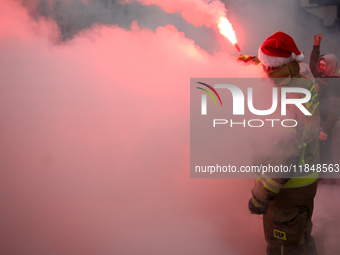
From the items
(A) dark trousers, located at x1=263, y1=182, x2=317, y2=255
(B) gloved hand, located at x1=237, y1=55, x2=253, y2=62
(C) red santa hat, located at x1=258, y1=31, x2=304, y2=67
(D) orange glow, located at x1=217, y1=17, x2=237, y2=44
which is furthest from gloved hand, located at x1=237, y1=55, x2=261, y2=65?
(A) dark trousers, located at x1=263, y1=182, x2=317, y2=255

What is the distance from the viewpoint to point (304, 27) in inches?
94.9

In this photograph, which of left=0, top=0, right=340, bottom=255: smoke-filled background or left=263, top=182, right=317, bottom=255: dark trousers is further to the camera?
left=0, top=0, right=340, bottom=255: smoke-filled background

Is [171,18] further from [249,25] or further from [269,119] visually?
[269,119]

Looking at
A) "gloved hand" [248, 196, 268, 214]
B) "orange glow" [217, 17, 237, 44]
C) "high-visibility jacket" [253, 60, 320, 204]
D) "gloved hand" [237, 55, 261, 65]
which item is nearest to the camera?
"high-visibility jacket" [253, 60, 320, 204]

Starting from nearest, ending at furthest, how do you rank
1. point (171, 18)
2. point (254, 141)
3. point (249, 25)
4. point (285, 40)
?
point (285, 40) < point (254, 141) < point (171, 18) < point (249, 25)

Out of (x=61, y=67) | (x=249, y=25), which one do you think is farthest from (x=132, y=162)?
(x=249, y=25)

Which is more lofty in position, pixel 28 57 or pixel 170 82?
pixel 28 57

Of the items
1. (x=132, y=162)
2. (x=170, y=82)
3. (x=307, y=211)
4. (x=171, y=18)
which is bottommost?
(x=307, y=211)

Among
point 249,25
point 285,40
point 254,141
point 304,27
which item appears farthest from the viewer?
point 304,27

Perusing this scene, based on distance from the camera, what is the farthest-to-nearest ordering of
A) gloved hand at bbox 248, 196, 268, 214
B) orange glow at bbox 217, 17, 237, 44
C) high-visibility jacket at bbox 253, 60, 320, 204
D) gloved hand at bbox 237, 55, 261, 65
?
orange glow at bbox 217, 17, 237, 44 < gloved hand at bbox 237, 55, 261, 65 < gloved hand at bbox 248, 196, 268, 214 < high-visibility jacket at bbox 253, 60, 320, 204

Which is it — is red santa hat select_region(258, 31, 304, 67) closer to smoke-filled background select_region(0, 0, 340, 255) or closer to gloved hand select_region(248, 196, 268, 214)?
smoke-filled background select_region(0, 0, 340, 255)

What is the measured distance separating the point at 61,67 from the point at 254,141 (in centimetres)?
139

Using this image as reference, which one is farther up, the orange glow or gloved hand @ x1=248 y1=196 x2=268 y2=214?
the orange glow

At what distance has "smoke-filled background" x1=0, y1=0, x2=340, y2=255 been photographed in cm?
174
